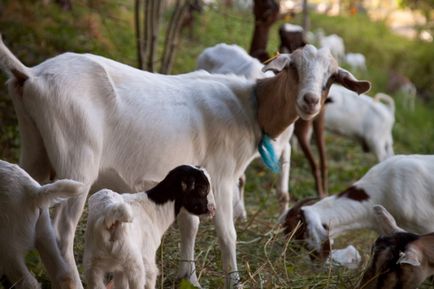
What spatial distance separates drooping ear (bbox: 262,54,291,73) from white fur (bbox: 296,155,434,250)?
1.47m

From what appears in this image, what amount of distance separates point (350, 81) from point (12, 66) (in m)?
2.00

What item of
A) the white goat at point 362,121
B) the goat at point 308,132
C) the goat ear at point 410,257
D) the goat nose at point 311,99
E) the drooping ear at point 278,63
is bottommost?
the white goat at point 362,121

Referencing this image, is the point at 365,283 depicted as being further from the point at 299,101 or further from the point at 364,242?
the point at 364,242

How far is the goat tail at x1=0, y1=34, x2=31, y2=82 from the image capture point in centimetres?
446

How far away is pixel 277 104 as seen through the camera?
5344 mm

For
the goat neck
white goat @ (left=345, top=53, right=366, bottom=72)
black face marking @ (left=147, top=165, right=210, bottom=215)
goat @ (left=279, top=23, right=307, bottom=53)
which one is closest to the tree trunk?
goat @ (left=279, top=23, right=307, bottom=53)

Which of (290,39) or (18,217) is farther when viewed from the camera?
(290,39)

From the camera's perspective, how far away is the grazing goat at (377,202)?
614 centimetres

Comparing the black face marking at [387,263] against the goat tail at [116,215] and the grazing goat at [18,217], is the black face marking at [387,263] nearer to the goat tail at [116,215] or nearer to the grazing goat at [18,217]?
the goat tail at [116,215]

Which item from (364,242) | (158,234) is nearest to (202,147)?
(158,234)

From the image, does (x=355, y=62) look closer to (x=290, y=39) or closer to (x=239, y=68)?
(x=290, y=39)

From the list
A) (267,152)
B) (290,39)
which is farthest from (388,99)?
(267,152)

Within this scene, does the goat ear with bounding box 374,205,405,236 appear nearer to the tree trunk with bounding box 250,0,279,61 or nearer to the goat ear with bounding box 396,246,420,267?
the goat ear with bounding box 396,246,420,267

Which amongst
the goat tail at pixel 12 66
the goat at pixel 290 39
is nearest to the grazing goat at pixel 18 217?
the goat tail at pixel 12 66
